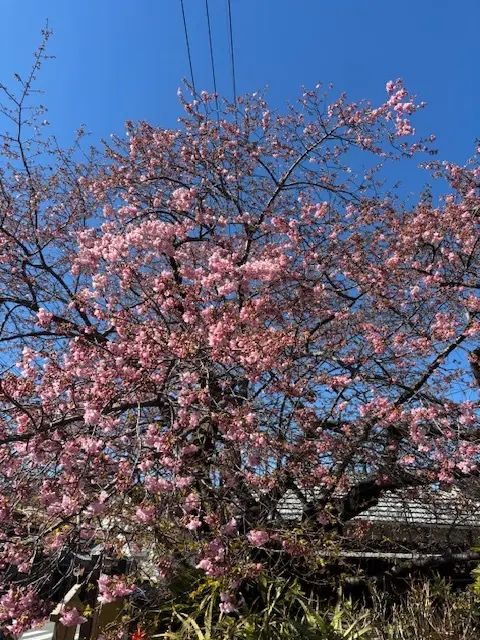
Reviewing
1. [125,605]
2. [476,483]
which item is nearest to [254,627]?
[125,605]

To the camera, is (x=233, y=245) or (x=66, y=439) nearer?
(x=66, y=439)

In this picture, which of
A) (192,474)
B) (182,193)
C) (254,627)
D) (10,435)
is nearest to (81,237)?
(182,193)

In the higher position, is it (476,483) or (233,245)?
(233,245)

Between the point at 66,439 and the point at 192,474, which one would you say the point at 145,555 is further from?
the point at 66,439

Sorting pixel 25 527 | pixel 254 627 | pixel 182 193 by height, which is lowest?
pixel 254 627

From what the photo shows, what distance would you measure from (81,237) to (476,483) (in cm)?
509

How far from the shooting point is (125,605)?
12.3ft

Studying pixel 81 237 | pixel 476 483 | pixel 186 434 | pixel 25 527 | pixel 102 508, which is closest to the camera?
pixel 102 508

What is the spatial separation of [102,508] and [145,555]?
2.63 ft

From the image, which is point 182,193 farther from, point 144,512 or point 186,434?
point 144,512

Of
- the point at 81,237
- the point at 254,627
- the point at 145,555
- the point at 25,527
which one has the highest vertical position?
the point at 81,237

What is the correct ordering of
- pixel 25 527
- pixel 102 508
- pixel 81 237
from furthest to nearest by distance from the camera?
pixel 81 237
pixel 25 527
pixel 102 508

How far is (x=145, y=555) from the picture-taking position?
4105 millimetres

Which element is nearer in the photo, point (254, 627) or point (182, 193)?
point (254, 627)
